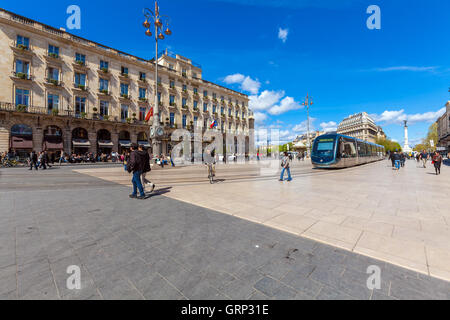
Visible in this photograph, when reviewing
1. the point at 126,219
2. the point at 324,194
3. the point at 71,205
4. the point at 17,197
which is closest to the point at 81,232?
the point at 126,219

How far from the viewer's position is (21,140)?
2164 cm

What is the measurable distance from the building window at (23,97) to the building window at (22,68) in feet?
5.65

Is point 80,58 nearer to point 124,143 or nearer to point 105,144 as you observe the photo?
point 105,144

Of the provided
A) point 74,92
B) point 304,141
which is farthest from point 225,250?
point 304,141

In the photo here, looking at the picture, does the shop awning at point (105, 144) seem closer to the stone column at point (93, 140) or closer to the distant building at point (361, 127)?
the stone column at point (93, 140)

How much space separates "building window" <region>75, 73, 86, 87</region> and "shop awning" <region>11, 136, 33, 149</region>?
933 cm

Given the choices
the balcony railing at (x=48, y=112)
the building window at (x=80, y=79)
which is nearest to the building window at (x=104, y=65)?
the building window at (x=80, y=79)

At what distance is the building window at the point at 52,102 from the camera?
23438 millimetres

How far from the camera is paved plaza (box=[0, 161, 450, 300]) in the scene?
6.34 feet

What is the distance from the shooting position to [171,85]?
119 ft

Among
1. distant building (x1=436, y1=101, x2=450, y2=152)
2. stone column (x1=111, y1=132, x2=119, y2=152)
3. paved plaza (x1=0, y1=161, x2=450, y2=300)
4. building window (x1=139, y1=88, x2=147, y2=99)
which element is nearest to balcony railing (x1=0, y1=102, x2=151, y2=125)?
stone column (x1=111, y1=132, x2=119, y2=152)

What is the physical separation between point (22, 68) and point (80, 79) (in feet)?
18.0

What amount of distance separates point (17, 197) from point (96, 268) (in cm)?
600
